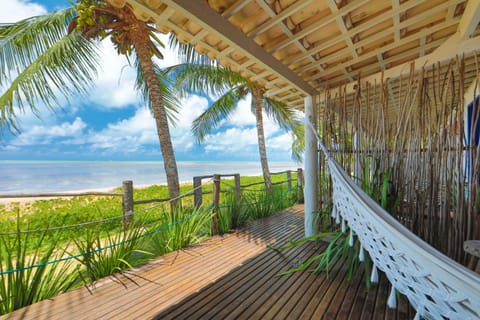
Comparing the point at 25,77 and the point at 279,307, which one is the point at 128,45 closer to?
the point at 25,77

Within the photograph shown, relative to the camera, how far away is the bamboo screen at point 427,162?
4.77 ft

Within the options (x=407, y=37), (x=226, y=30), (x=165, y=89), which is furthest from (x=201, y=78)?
(x=407, y=37)

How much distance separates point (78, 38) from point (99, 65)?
0.43 meters

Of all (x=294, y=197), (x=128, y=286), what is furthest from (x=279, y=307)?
(x=294, y=197)

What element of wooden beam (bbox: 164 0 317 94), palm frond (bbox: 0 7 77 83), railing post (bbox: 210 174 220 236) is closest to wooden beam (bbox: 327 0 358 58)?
wooden beam (bbox: 164 0 317 94)

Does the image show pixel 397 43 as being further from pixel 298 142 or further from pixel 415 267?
pixel 298 142

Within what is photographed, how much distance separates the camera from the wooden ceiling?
1.25m

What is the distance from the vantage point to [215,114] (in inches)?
244

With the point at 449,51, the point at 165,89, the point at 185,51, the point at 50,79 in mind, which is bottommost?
the point at 449,51

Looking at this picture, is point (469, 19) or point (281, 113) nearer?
point (469, 19)

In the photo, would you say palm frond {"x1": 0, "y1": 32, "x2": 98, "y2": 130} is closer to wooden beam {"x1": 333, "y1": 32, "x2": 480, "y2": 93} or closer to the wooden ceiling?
the wooden ceiling

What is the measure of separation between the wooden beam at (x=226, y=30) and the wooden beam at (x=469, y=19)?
1.17 m

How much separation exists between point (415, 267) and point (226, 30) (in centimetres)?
166

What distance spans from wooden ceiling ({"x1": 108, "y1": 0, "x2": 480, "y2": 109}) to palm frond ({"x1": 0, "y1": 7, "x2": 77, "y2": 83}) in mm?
3111
